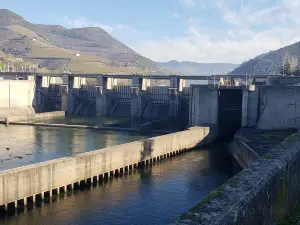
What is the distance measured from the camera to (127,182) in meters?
26.6

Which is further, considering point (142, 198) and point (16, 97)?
point (16, 97)

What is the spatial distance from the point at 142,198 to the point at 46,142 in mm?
20032

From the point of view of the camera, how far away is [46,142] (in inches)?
1583

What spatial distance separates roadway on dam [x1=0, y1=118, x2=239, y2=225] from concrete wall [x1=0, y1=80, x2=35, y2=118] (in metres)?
17.7

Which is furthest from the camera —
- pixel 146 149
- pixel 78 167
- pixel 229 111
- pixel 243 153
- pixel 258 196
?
pixel 229 111

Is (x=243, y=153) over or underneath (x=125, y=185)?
over

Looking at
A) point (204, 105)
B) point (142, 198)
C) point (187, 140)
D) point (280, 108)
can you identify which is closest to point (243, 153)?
point (187, 140)

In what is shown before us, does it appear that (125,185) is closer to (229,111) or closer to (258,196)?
(258,196)

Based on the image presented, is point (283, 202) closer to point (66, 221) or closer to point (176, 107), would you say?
point (66, 221)

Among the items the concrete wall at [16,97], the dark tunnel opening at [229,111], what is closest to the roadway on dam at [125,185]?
the dark tunnel opening at [229,111]

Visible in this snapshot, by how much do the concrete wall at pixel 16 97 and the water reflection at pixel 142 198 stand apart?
36.6 metres

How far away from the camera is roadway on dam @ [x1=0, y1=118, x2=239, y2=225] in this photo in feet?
65.3

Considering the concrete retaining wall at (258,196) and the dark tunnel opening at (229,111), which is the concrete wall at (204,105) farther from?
the concrete retaining wall at (258,196)

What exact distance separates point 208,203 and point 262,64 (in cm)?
19220
